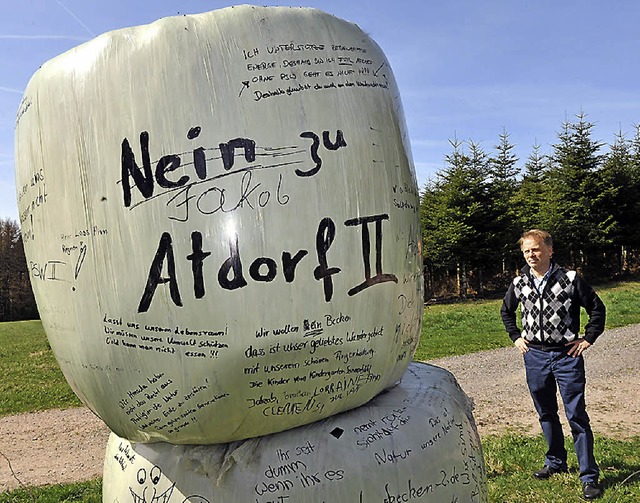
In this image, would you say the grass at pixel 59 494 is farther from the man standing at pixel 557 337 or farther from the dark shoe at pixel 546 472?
the man standing at pixel 557 337

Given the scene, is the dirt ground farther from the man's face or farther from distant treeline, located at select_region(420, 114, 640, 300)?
distant treeline, located at select_region(420, 114, 640, 300)

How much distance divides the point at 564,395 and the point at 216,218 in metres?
3.33

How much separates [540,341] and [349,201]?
9.57 ft

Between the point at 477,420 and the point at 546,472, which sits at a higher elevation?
the point at 546,472

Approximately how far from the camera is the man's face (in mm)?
4125

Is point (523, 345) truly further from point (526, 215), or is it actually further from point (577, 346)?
point (526, 215)

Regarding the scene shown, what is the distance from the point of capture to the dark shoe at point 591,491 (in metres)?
4.00

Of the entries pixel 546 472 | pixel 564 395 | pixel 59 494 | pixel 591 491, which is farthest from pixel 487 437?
pixel 59 494

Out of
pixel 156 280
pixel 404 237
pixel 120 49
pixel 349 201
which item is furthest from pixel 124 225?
pixel 404 237

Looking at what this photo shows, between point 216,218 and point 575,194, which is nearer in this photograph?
point 216,218

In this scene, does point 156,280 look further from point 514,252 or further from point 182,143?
point 514,252

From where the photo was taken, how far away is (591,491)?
158 inches

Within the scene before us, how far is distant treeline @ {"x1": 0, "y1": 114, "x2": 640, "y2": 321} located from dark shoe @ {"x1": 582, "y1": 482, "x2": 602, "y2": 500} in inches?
654

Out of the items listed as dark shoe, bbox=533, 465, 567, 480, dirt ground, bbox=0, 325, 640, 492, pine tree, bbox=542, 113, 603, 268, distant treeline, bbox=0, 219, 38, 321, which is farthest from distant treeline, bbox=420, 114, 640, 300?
distant treeline, bbox=0, 219, 38, 321
